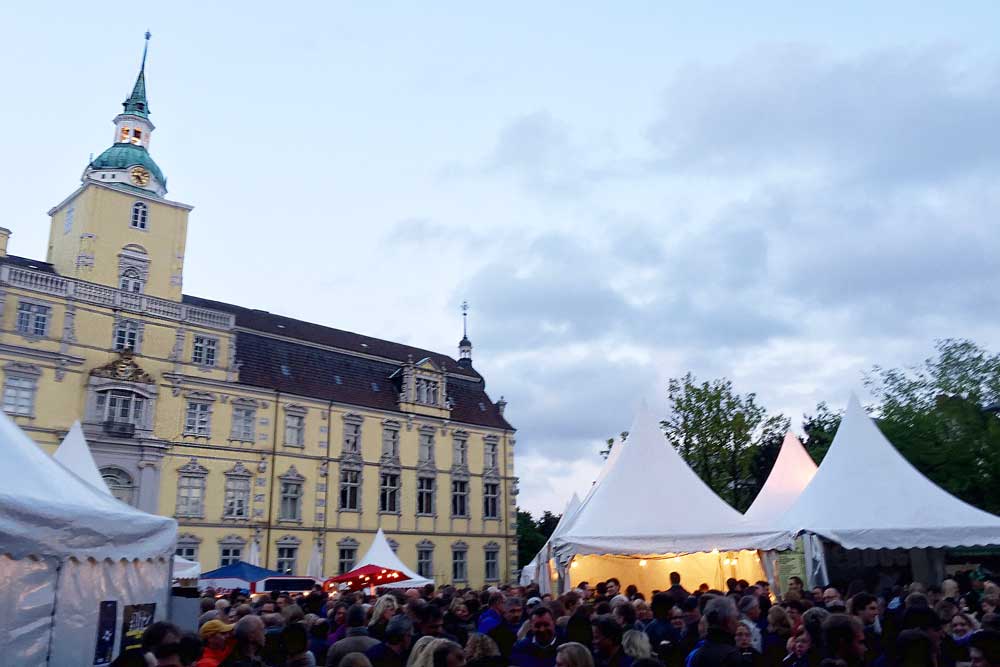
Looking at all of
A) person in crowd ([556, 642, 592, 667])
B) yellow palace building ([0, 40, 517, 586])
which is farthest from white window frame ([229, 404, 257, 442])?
person in crowd ([556, 642, 592, 667])

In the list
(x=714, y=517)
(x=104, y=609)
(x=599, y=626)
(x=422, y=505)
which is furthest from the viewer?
(x=422, y=505)

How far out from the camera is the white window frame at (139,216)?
33.2m

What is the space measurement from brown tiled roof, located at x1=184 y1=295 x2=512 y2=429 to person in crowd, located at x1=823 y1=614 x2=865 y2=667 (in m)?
32.4

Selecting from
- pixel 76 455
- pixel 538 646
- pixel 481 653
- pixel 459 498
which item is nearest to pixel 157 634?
pixel 481 653

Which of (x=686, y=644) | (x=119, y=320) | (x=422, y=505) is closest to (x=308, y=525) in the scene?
(x=422, y=505)

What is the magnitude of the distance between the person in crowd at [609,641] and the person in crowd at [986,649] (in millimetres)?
2309

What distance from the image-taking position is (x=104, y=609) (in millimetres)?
7953

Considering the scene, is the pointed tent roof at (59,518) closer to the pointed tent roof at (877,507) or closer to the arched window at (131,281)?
the pointed tent roof at (877,507)

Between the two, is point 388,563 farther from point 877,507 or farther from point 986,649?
point 986,649

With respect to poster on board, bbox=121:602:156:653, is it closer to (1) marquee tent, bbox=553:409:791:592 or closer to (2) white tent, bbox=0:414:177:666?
(2) white tent, bbox=0:414:177:666

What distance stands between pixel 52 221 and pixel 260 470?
46.5 ft

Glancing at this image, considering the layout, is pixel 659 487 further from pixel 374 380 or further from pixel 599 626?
pixel 374 380

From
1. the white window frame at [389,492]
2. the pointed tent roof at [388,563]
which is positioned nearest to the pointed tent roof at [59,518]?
the pointed tent roof at [388,563]

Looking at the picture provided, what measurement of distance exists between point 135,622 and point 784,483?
63.1ft
